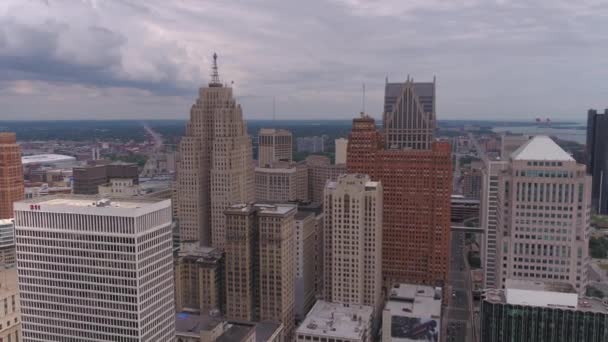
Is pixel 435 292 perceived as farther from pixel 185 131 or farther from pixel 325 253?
pixel 185 131

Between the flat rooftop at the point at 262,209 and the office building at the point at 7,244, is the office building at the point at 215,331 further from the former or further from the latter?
the office building at the point at 7,244

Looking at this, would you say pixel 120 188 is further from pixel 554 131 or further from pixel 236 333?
pixel 554 131

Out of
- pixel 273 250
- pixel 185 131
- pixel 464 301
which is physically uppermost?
pixel 185 131

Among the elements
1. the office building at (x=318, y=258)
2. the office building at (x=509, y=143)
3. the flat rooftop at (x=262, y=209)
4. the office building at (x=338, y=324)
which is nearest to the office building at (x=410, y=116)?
the office building at (x=509, y=143)

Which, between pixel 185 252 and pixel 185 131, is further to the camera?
pixel 185 131

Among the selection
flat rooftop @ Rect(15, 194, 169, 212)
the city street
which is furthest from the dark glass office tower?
flat rooftop @ Rect(15, 194, 169, 212)

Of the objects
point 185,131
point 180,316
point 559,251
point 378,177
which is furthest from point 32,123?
point 559,251
